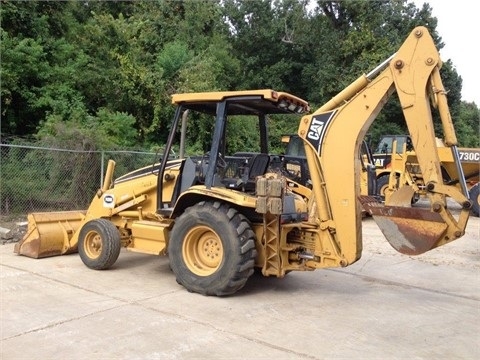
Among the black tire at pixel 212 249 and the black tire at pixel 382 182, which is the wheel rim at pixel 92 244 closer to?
the black tire at pixel 212 249

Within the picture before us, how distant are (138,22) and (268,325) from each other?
15.9m

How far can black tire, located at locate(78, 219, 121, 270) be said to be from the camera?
264 inches

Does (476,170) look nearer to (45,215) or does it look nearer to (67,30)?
(45,215)

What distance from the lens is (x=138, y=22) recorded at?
18484mm

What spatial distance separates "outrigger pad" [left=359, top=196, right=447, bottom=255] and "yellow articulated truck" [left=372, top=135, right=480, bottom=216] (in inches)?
304

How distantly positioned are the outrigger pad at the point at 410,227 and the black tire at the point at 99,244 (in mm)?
3398

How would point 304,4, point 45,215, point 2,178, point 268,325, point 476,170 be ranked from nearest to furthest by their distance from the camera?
point 268,325 → point 45,215 → point 2,178 → point 476,170 → point 304,4

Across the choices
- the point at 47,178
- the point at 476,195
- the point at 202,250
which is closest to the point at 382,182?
the point at 476,195

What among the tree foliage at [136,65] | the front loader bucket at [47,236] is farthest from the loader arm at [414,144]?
the tree foliage at [136,65]

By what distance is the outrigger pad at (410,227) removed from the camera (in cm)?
500

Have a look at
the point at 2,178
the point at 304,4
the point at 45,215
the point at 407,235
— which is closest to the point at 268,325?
the point at 407,235

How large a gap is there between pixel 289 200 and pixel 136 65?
12213mm

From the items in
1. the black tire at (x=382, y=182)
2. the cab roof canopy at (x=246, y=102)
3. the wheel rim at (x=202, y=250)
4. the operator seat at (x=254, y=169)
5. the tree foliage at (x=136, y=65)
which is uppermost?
the tree foliage at (x=136, y=65)

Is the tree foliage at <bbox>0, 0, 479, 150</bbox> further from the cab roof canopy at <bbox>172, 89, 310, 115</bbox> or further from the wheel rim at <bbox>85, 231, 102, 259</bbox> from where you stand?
the wheel rim at <bbox>85, 231, 102, 259</bbox>
